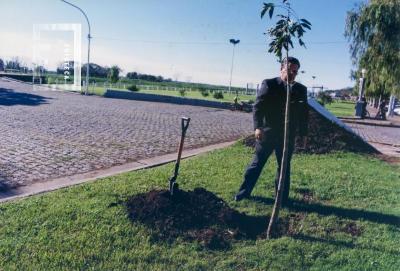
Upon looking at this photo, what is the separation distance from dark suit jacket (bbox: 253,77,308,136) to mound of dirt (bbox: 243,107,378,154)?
4.02 m

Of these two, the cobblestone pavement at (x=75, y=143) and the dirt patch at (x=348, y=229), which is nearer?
the dirt patch at (x=348, y=229)

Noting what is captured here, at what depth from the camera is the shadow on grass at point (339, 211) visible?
4.22 meters

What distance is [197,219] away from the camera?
385 centimetres

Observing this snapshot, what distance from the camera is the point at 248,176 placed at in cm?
453

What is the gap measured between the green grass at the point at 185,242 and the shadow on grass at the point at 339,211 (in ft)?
0.04

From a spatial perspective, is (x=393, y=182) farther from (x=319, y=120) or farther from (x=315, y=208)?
(x=319, y=120)

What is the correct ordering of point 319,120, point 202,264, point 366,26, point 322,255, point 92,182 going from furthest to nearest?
point 366,26, point 319,120, point 92,182, point 322,255, point 202,264

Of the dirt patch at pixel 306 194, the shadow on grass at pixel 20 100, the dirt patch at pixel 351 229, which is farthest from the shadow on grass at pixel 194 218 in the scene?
the shadow on grass at pixel 20 100

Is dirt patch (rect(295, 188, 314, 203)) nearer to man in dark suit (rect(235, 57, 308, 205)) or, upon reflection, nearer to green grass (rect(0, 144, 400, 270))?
green grass (rect(0, 144, 400, 270))

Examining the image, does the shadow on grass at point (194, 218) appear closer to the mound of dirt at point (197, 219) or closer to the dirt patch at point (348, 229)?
the mound of dirt at point (197, 219)

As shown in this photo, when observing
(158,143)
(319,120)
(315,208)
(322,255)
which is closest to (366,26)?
(319,120)

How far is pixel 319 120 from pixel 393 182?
3.61 meters

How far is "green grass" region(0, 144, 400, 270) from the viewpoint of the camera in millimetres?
3102

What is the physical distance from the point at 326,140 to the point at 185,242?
20.6ft
